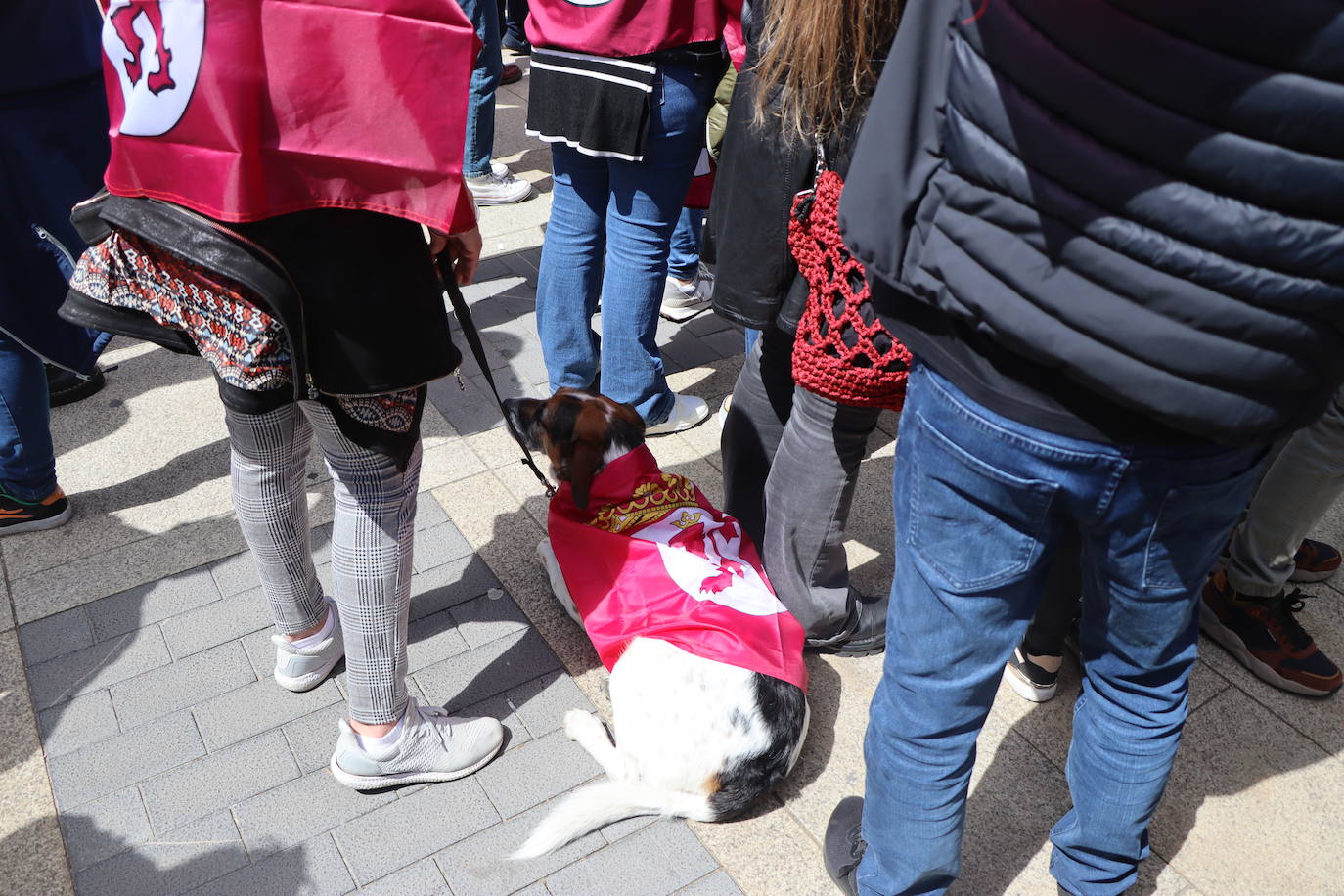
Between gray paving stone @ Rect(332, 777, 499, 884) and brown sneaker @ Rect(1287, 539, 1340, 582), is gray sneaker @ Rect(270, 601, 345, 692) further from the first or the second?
brown sneaker @ Rect(1287, 539, 1340, 582)

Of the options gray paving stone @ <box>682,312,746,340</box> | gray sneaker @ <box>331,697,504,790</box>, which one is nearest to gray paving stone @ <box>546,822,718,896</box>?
gray sneaker @ <box>331,697,504,790</box>

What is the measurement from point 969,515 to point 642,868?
1.20 metres

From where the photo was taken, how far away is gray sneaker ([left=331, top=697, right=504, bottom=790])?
235cm

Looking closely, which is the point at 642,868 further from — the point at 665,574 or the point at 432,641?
the point at 432,641

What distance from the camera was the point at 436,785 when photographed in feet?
Result: 7.98

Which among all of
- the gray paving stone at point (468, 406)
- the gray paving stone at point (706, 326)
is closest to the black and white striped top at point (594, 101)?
the gray paving stone at point (468, 406)

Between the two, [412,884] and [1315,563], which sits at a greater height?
[1315,563]

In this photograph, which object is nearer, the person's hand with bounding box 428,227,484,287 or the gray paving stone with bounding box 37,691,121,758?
the person's hand with bounding box 428,227,484,287

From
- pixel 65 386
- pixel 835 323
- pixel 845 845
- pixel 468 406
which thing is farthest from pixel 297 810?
pixel 65 386

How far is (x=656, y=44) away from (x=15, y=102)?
1.76 m

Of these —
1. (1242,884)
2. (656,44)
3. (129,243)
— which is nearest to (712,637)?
(1242,884)

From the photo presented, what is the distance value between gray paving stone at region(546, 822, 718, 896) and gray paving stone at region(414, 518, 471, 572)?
1132mm

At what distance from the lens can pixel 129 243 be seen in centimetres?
183

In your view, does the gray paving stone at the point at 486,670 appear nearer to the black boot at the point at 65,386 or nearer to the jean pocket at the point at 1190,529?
the jean pocket at the point at 1190,529
